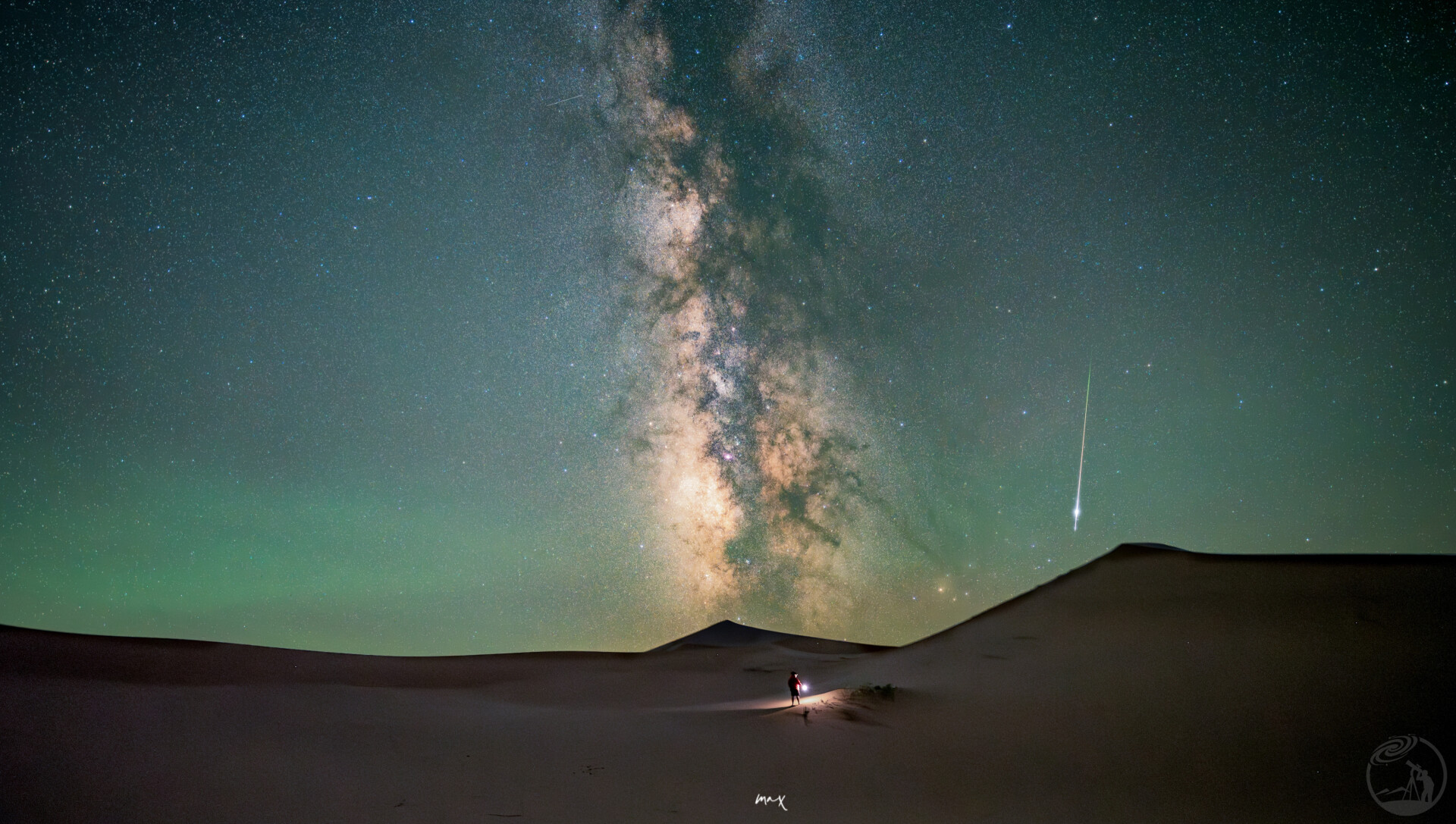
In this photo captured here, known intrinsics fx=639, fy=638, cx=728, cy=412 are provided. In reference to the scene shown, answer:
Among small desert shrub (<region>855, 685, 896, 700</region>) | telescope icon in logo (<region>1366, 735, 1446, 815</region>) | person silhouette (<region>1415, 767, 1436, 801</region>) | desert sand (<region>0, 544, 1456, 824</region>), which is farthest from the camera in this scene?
small desert shrub (<region>855, 685, 896, 700</region>)

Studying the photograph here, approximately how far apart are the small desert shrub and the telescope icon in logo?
30.9 ft

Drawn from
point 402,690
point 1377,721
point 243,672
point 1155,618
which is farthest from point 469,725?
point 1155,618

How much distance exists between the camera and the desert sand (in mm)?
9852

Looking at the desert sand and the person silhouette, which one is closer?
the person silhouette

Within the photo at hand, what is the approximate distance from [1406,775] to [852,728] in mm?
9100

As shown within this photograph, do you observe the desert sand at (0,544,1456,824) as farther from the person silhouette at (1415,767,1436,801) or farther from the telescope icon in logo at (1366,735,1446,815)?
the person silhouette at (1415,767,1436,801)

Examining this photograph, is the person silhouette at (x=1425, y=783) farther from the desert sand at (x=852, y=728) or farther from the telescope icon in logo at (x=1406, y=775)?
the desert sand at (x=852, y=728)

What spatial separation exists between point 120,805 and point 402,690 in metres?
11.1

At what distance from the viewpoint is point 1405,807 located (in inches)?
367

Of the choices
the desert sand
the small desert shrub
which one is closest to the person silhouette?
the desert sand

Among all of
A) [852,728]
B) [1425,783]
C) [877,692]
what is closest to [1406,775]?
[1425,783]

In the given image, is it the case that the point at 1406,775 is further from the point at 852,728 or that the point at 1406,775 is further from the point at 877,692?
the point at 877,692

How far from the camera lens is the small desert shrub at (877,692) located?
57.2 feet

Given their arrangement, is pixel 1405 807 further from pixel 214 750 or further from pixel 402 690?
pixel 402 690
